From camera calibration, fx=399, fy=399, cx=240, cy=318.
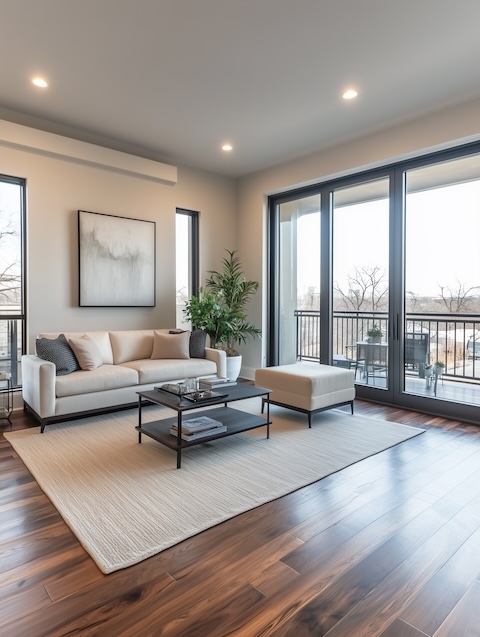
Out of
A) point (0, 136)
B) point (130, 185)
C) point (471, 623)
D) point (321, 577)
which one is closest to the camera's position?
point (471, 623)

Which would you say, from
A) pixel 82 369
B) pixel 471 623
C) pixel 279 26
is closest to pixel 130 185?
pixel 82 369

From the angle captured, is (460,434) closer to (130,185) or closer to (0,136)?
(130,185)

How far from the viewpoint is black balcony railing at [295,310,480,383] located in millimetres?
4133

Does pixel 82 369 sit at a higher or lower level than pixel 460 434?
higher

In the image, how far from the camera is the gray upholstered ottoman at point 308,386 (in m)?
3.73

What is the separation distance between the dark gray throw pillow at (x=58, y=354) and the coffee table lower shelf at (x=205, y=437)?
3.79 ft

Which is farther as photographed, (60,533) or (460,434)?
(460,434)

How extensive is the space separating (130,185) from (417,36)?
3518 mm

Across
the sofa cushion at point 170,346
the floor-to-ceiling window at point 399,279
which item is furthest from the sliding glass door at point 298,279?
the sofa cushion at point 170,346

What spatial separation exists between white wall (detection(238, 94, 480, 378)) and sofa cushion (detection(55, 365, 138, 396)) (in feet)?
8.22

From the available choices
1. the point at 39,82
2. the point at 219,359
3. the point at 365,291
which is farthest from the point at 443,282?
the point at 39,82

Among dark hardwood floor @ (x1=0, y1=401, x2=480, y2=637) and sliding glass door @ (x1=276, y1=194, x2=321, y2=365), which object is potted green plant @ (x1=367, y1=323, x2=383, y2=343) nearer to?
sliding glass door @ (x1=276, y1=194, x2=321, y2=365)

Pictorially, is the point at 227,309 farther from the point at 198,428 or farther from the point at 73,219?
the point at 198,428

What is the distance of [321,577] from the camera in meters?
1.68
